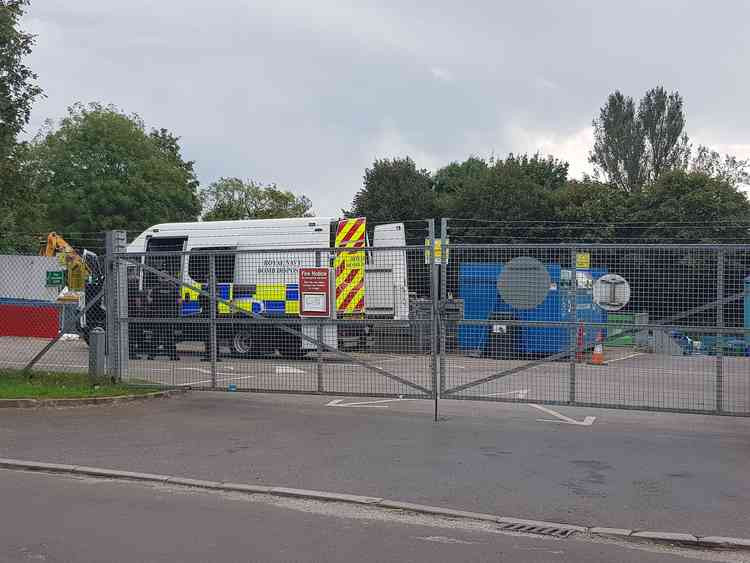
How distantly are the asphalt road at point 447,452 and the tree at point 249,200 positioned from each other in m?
46.6

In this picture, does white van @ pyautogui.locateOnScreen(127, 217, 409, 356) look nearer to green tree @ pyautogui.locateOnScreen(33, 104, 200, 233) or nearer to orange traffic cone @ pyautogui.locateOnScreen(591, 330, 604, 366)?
orange traffic cone @ pyautogui.locateOnScreen(591, 330, 604, 366)

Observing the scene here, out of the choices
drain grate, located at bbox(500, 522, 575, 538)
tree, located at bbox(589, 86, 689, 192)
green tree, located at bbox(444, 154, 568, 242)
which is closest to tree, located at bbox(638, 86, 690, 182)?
tree, located at bbox(589, 86, 689, 192)

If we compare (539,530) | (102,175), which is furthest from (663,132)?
(539,530)

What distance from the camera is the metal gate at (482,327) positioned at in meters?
10.6

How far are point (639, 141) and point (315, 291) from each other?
55.1 m

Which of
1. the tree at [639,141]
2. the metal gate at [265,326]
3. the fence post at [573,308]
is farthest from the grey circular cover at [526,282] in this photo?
the tree at [639,141]

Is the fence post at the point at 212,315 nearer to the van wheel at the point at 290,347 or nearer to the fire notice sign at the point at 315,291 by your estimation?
the van wheel at the point at 290,347

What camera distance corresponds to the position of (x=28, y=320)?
643 inches

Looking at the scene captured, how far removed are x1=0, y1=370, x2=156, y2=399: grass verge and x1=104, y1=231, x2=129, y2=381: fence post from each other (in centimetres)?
38

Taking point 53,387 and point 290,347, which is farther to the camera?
point 53,387

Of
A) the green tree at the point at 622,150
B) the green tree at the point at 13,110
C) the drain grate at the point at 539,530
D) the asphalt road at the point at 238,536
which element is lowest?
the drain grate at the point at 539,530

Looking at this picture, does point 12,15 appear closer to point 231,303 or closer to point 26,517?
point 231,303

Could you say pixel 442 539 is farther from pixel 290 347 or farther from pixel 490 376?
pixel 290 347

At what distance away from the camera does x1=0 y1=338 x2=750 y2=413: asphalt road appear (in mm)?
10688
